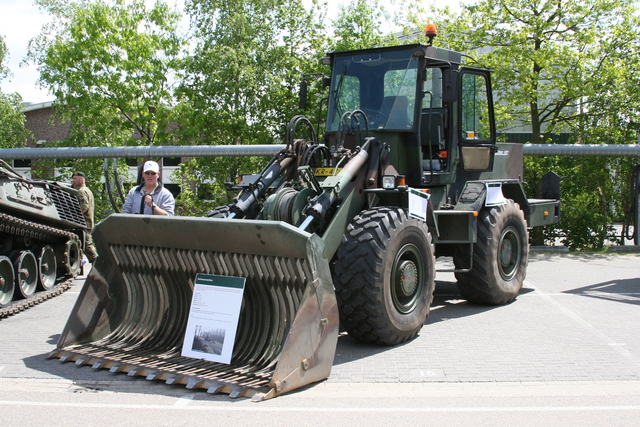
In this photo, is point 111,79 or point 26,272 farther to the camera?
point 111,79

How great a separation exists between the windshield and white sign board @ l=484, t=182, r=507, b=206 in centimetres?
152

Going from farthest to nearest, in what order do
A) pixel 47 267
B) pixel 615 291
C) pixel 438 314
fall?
pixel 47 267
pixel 615 291
pixel 438 314

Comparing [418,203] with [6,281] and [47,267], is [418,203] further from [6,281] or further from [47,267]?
[47,267]

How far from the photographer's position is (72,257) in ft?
40.1

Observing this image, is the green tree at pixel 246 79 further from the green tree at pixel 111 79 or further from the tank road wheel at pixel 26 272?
the tank road wheel at pixel 26 272

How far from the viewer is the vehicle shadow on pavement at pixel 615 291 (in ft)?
31.9

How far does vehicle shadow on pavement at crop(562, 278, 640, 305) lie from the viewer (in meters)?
9.73

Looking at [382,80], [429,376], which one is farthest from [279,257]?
[382,80]

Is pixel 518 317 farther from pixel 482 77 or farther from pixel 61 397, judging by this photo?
pixel 61 397

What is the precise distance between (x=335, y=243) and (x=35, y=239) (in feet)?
20.4

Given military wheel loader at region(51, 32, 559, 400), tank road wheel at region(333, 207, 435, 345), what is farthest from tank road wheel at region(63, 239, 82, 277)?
tank road wheel at region(333, 207, 435, 345)

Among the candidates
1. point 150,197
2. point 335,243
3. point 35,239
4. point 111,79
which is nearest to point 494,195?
point 335,243

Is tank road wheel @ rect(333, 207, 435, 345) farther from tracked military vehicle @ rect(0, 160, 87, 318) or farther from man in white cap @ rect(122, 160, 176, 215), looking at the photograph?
tracked military vehicle @ rect(0, 160, 87, 318)

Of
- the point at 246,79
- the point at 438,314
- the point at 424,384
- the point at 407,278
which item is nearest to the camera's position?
the point at 424,384
